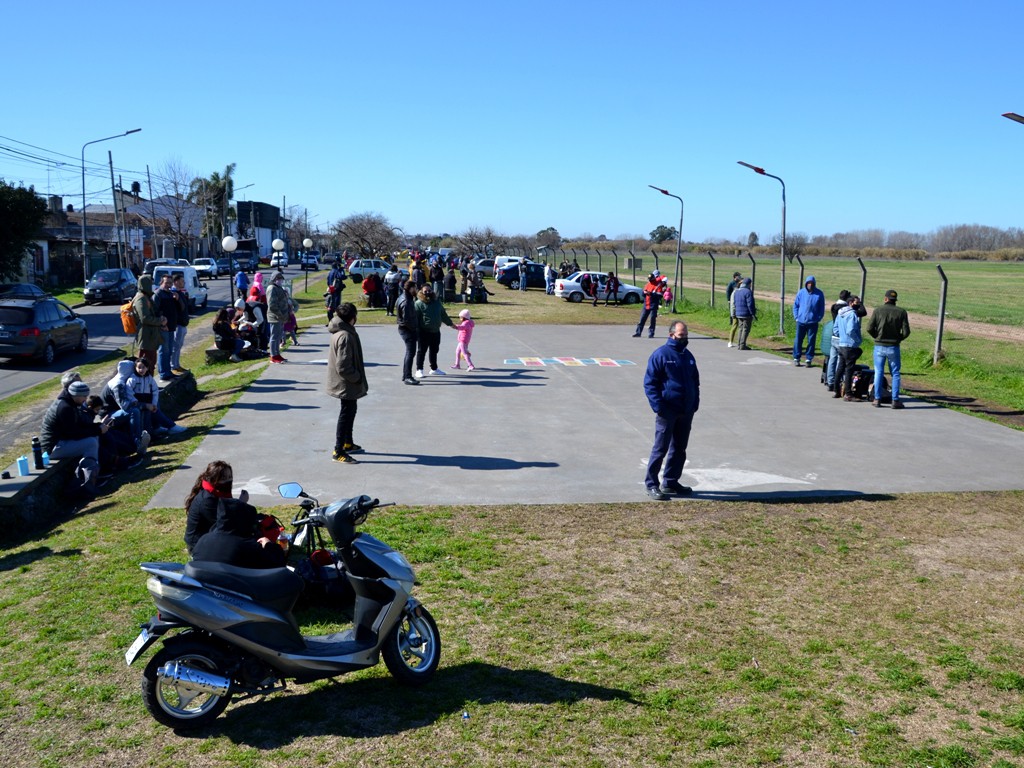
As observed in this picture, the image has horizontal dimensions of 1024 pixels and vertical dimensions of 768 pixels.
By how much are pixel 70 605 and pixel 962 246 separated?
138053 mm

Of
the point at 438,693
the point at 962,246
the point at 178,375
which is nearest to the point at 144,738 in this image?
the point at 438,693

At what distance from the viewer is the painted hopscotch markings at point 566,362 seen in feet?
61.9

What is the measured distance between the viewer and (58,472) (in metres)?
9.51

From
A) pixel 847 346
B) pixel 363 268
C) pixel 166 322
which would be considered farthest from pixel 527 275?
pixel 847 346

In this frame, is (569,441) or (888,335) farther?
(888,335)

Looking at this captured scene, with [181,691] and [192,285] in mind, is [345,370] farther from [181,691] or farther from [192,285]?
[192,285]

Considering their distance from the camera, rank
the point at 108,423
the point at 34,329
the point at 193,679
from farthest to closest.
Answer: the point at 34,329, the point at 108,423, the point at 193,679

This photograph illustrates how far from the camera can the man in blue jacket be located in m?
8.98

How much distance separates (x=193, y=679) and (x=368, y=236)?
69.8 m

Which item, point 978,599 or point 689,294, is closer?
point 978,599

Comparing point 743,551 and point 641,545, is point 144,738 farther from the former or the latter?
point 743,551

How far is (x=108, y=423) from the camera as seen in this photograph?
10844mm

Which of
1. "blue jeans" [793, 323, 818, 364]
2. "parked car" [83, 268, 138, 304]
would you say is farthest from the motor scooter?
"parked car" [83, 268, 138, 304]

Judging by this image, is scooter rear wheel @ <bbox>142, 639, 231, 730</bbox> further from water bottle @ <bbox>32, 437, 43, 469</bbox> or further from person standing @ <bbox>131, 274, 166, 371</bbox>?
person standing @ <bbox>131, 274, 166, 371</bbox>
